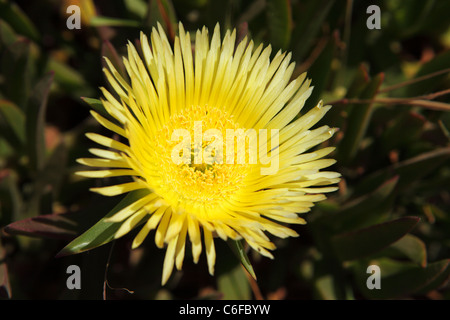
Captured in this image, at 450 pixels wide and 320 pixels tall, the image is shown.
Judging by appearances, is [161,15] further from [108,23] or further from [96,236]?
[96,236]

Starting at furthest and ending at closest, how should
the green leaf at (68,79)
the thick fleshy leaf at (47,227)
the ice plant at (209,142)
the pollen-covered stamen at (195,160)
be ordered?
the green leaf at (68,79) → the pollen-covered stamen at (195,160) → the thick fleshy leaf at (47,227) → the ice plant at (209,142)

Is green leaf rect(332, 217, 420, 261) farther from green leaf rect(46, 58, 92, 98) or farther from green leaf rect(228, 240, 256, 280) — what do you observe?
green leaf rect(46, 58, 92, 98)

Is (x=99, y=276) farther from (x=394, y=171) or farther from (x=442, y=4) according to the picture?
(x=442, y=4)

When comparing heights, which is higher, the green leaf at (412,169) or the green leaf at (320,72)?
the green leaf at (320,72)

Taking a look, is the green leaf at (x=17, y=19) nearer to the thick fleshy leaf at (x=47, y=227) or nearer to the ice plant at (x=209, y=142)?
the ice plant at (x=209, y=142)

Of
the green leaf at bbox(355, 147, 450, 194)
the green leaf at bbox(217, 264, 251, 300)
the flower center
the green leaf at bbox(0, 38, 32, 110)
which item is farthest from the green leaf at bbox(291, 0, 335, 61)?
the green leaf at bbox(0, 38, 32, 110)

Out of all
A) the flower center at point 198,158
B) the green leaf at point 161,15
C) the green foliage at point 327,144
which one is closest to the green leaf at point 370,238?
the green foliage at point 327,144
